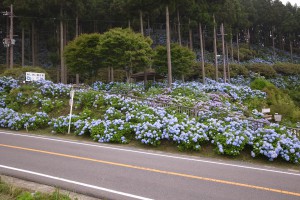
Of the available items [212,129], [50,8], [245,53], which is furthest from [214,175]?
[245,53]

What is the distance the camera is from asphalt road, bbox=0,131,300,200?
→ 511 cm

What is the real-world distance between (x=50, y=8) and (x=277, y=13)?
47141 mm

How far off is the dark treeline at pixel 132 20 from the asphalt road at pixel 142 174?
1765 cm

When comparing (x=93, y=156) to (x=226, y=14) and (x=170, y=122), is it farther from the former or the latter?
(x=226, y=14)

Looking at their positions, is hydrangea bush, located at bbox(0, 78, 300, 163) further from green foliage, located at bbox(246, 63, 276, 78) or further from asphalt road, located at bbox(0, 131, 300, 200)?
green foliage, located at bbox(246, 63, 276, 78)

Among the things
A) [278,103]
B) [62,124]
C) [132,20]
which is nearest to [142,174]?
[62,124]

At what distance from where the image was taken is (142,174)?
6.19 meters

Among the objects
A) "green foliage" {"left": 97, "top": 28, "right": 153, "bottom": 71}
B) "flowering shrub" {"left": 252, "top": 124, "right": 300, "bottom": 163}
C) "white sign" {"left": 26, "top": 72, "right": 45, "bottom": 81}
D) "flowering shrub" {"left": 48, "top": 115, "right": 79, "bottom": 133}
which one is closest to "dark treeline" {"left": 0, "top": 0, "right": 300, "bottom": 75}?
"green foliage" {"left": 97, "top": 28, "right": 153, "bottom": 71}

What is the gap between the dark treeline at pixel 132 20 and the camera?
2873 cm

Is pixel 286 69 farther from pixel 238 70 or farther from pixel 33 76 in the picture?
pixel 33 76

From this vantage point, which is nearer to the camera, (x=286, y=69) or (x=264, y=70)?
(x=264, y=70)

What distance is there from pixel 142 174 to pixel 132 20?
86.9ft

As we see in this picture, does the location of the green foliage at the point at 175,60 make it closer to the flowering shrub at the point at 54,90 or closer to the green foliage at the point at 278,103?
the green foliage at the point at 278,103

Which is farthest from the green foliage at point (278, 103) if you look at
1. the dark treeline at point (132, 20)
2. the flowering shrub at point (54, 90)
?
the flowering shrub at point (54, 90)
